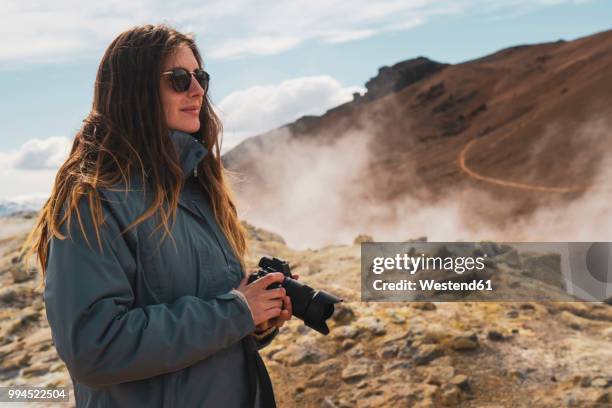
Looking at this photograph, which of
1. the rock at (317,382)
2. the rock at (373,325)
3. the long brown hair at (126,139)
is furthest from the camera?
the rock at (373,325)

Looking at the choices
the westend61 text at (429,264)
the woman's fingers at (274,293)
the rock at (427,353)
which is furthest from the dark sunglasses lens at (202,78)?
the westend61 text at (429,264)

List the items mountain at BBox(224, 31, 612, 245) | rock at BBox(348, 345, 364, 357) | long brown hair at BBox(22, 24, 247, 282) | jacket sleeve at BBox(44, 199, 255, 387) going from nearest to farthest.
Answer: jacket sleeve at BBox(44, 199, 255, 387)
long brown hair at BBox(22, 24, 247, 282)
rock at BBox(348, 345, 364, 357)
mountain at BBox(224, 31, 612, 245)

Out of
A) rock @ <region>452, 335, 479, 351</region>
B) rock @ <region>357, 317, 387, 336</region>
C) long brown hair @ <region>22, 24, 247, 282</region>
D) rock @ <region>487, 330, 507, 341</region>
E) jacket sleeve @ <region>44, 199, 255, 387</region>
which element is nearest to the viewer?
jacket sleeve @ <region>44, 199, 255, 387</region>

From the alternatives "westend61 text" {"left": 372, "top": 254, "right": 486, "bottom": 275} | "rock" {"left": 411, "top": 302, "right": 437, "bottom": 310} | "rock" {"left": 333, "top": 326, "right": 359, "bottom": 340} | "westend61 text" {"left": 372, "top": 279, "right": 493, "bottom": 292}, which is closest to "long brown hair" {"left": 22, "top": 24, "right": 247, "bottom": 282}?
"rock" {"left": 333, "top": 326, "right": 359, "bottom": 340}

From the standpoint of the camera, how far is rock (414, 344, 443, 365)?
5.22m

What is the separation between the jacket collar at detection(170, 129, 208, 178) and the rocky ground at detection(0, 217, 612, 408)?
3.11 m

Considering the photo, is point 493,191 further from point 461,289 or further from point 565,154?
point 461,289

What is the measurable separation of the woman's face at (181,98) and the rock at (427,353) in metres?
3.77

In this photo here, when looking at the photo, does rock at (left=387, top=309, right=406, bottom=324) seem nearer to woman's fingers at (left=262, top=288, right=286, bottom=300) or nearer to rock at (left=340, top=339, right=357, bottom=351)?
rock at (left=340, top=339, right=357, bottom=351)

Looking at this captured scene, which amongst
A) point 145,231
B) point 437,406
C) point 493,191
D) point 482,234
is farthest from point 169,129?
point 493,191

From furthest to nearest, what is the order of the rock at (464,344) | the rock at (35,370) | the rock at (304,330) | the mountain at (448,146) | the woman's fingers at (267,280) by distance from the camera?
the mountain at (448,146), the rock at (35,370), the rock at (304,330), the rock at (464,344), the woman's fingers at (267,280)

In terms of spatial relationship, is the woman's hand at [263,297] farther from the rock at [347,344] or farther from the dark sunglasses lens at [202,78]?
the rock at [347,344]

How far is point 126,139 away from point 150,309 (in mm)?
465

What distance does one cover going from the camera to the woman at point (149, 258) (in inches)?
61.1
